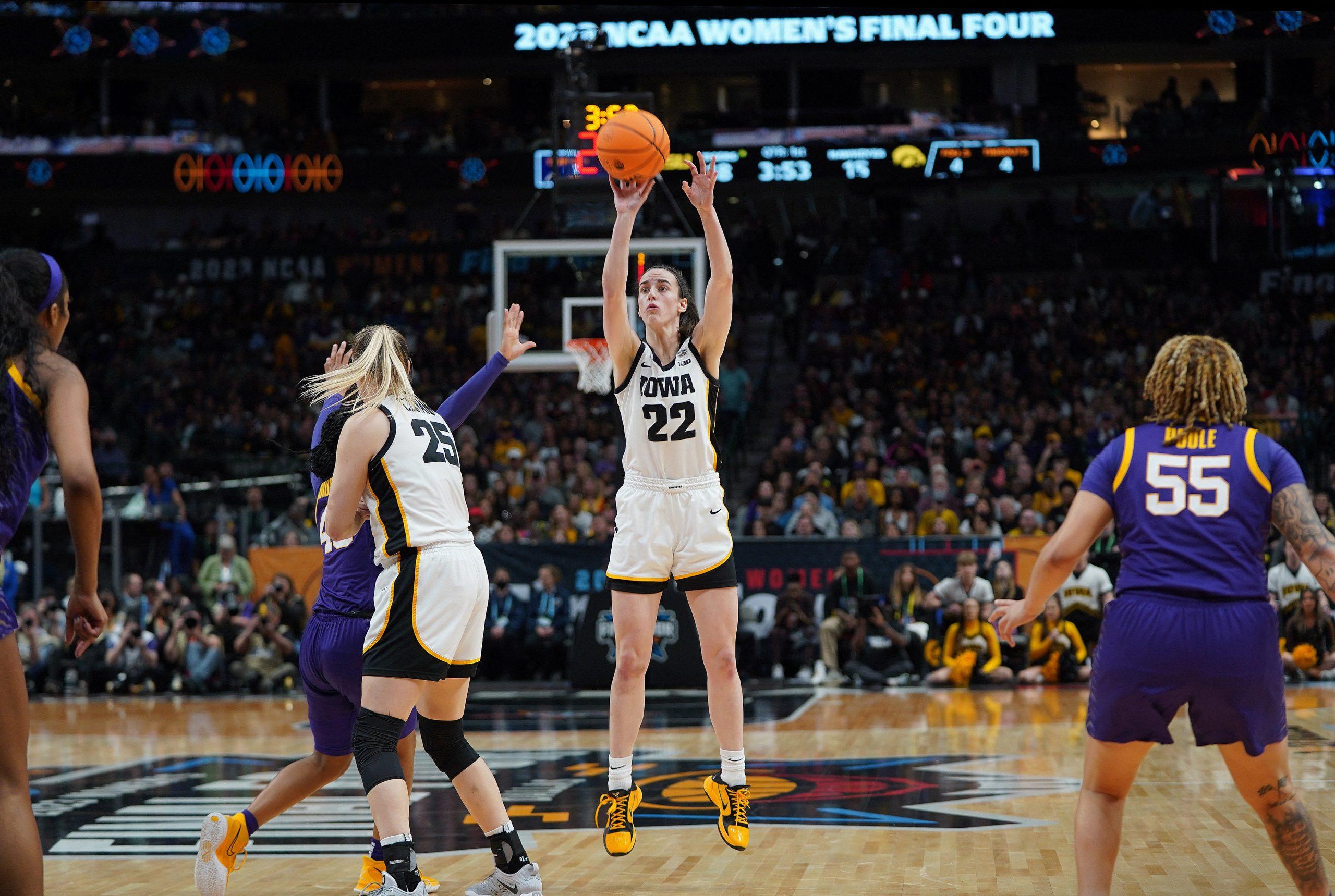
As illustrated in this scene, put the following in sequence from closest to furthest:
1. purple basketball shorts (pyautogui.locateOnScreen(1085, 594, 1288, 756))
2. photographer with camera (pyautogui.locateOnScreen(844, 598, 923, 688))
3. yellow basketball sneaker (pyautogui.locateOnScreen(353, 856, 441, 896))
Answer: purple basketball shorts (pyautogui.locateOnScreen(1085, 594, 1288, 756))
yellow basketball sneaker (pyautogui.locateOnScreen(353, 856, 441, 896))
photographer with camera (pyautogui.locateOnScreen(844, 598, 923, 688))

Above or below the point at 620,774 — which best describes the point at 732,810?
below

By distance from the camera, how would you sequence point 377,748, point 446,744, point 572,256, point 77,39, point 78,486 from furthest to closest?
point 77,39
point 572,256
point 446,744
point 377,748
point 78,486

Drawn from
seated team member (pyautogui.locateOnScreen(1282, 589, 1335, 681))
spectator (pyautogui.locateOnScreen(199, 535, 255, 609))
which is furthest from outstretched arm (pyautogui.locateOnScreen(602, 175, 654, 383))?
spectator (pyautogui.locateOnScreen(199, 535, 255, 609))

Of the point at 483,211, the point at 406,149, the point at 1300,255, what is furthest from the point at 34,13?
the point at 1300,255

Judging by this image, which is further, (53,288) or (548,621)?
(548,621)

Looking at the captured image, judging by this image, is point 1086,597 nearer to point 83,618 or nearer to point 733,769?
point 733,769

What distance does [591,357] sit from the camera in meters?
14.4

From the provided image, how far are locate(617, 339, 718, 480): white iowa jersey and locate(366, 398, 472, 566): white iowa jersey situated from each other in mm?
1151

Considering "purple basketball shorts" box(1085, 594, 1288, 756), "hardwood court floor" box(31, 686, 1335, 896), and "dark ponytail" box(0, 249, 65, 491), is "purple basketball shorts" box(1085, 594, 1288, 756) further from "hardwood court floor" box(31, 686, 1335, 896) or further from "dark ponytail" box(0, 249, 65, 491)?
"dark ponytail" box(0, 249, 65, 491)

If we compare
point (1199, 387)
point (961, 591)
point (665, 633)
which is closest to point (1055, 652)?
point (961, 591)

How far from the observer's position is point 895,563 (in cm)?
1567

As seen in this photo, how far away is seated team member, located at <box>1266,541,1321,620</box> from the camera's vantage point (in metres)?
14.6

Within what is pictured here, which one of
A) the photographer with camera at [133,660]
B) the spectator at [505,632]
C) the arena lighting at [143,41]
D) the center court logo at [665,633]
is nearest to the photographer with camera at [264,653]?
the photographer with camera at [133,660]

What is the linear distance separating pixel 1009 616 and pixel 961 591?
10.9m
